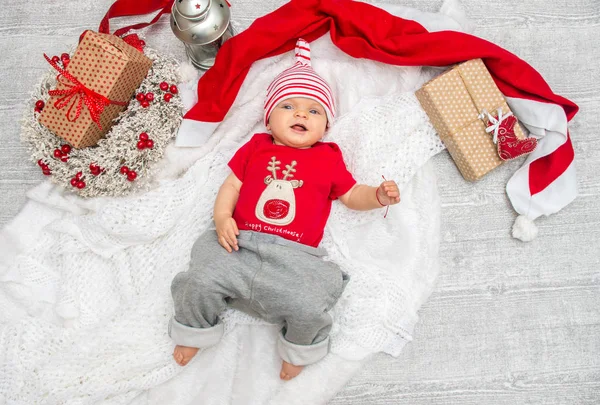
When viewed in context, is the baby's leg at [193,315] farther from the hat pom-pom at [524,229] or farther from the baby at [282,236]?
the hat pom-pom at [524,229]

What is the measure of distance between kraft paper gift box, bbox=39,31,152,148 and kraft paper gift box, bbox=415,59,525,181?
0.73 meters

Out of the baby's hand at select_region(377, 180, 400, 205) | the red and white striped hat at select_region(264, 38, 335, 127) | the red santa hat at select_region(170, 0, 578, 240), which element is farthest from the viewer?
the red santa hat at select_region(170, 0, 578, 240)

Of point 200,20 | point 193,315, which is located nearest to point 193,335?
point 193,315

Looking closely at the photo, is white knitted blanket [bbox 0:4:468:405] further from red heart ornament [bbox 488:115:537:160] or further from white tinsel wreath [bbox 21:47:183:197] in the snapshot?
red heart ornament [bbox 488:115:537:160]

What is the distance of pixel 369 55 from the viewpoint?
134 centimetres

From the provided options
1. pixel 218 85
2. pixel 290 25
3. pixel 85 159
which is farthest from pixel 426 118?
pixel 85 159

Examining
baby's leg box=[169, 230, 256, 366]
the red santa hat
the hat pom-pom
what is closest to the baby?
baby's leg box=[169, 230, 256, 366]

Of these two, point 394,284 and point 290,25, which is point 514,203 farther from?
point 290,25

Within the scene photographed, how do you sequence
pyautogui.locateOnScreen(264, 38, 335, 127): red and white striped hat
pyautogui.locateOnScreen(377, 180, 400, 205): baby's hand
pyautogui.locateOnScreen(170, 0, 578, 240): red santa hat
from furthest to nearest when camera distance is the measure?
pyautogui.locateOnScreen(170, 0, 578, 240): red santa hat → pyautogui.locateOnScreen(264, 38, 335, 127): red and white striped hat → pyautogui.locateOnScreen(377, 180, 400, 205): baby's hand

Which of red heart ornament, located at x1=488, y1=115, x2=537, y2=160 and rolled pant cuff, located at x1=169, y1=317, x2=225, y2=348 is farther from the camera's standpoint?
red heart ornament, located at x1=488, y1=115, x2=537, y2=160

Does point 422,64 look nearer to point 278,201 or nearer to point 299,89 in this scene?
point 299,89

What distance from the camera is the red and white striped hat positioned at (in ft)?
3.95

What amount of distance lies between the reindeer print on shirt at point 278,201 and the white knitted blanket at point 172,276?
149mm

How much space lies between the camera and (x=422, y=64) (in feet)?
4.36
